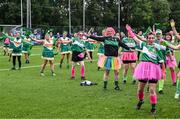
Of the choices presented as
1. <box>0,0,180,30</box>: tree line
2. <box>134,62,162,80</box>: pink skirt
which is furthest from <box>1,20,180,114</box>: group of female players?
<box>0,0,180,30</box>: tree line

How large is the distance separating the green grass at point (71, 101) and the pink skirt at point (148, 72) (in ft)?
2.99

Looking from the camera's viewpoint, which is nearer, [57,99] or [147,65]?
[147,65]

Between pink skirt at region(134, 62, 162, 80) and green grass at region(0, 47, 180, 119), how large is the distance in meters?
0.91

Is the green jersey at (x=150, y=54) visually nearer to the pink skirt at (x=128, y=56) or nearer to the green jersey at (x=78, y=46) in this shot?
the pink skirt at (x=128, y=56)

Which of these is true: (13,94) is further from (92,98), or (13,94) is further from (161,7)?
(161,7)

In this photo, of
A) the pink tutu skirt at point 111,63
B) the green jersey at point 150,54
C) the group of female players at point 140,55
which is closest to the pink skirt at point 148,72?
the group of female players at point 140,55

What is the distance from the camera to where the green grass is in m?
10.1

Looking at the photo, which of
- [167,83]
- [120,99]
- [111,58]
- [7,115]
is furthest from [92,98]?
[167,83]

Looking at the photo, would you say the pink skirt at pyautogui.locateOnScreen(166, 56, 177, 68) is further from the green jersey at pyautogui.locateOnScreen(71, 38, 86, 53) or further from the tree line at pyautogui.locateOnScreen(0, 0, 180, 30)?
the tree line at pyautogui.locateOnScreen(0, 0, 180, 30)

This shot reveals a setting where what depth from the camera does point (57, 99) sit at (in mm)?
12094

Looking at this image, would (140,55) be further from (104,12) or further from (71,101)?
(104,12)

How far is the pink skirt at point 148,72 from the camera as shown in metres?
9.98

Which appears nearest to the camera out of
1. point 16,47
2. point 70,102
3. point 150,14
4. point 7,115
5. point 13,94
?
point 7,115

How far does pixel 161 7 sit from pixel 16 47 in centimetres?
7041
